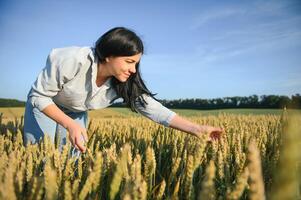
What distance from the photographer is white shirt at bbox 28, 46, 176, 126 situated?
218 centimetres

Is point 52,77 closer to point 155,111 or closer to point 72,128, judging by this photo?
point 72,128

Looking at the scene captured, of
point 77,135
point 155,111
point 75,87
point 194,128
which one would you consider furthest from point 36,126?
point 194,128

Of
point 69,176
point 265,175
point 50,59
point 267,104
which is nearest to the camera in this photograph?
point 69,176

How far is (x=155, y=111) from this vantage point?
8.12ft

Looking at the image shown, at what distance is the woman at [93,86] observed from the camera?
2.13 meters

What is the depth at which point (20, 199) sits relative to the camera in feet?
2.53

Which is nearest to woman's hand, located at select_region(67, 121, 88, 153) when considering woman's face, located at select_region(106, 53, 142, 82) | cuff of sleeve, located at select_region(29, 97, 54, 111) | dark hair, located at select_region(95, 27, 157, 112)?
cuff of sleeve, located at select_region(29, 97, 54, 111)

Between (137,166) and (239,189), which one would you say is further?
(137,166)

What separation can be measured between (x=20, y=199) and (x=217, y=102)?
24063mm

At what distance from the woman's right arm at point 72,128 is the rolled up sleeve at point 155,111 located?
2.46 ft

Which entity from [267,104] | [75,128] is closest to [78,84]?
[75,128]

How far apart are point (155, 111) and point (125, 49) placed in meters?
0.56

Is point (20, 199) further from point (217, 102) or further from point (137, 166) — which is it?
point (217, 102)

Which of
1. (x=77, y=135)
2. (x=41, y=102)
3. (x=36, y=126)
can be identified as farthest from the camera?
(x=36, y=126)
